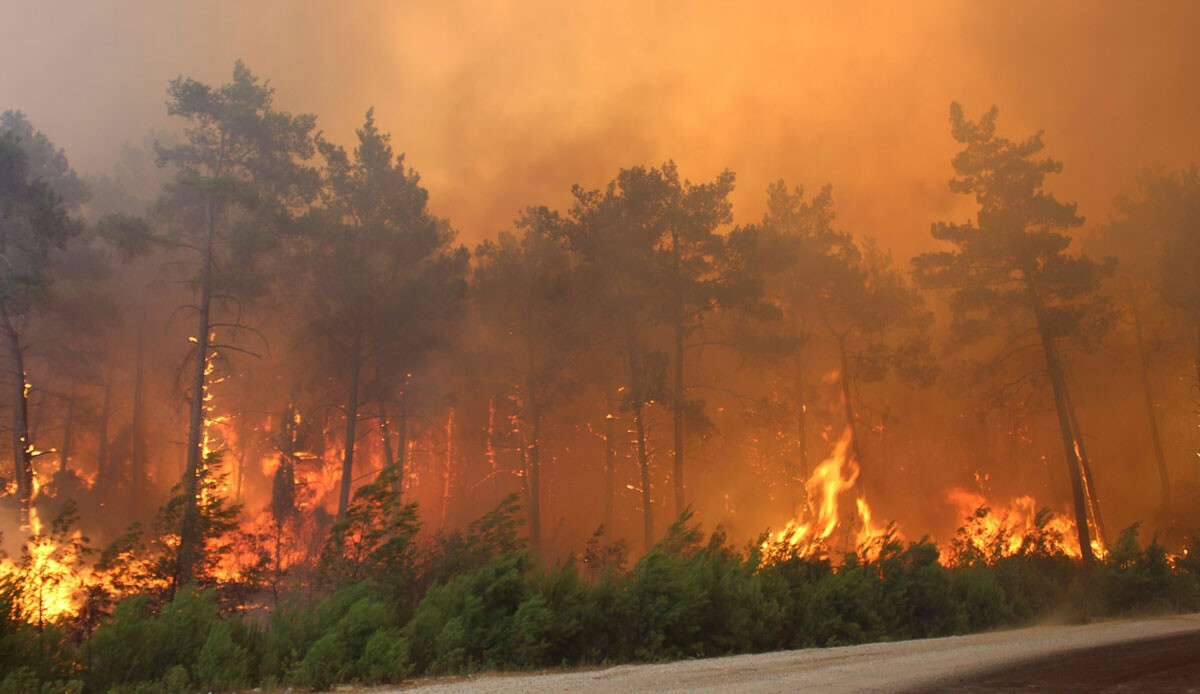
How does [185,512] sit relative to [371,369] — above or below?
below

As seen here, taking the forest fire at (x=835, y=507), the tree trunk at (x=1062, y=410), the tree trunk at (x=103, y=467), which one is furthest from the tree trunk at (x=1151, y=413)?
the tree trunk at (x=103, y=467)

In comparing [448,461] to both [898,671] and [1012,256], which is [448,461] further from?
[898,671]

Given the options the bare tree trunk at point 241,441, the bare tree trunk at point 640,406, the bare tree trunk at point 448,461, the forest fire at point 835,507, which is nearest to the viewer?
the bare tree trunk at point 640,406

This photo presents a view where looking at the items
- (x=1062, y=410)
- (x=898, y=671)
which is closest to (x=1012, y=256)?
(x=1062, y=410)

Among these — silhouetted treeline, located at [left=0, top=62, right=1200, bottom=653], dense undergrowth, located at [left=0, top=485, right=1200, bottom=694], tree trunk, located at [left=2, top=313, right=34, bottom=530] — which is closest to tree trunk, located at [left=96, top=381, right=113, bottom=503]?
silhouetted treeline, located at [left=0, top=62, right=1200, bottom=653]

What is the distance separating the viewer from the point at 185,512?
47.5 feet

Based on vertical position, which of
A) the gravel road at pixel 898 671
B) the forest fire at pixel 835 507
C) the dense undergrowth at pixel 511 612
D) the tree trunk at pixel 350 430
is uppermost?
the tree trunk at pixel 350 430

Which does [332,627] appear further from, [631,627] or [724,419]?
[724,419]

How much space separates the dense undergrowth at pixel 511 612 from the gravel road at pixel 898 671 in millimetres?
1028

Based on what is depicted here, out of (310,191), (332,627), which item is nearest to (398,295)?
(310,191)

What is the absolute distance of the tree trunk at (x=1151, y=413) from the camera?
34.2 m

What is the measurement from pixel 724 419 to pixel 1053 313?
1584cm

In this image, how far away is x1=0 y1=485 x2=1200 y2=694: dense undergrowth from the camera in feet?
30.9

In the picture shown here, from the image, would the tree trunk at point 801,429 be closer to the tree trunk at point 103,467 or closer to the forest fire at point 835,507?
the forest fire at point 835,507
